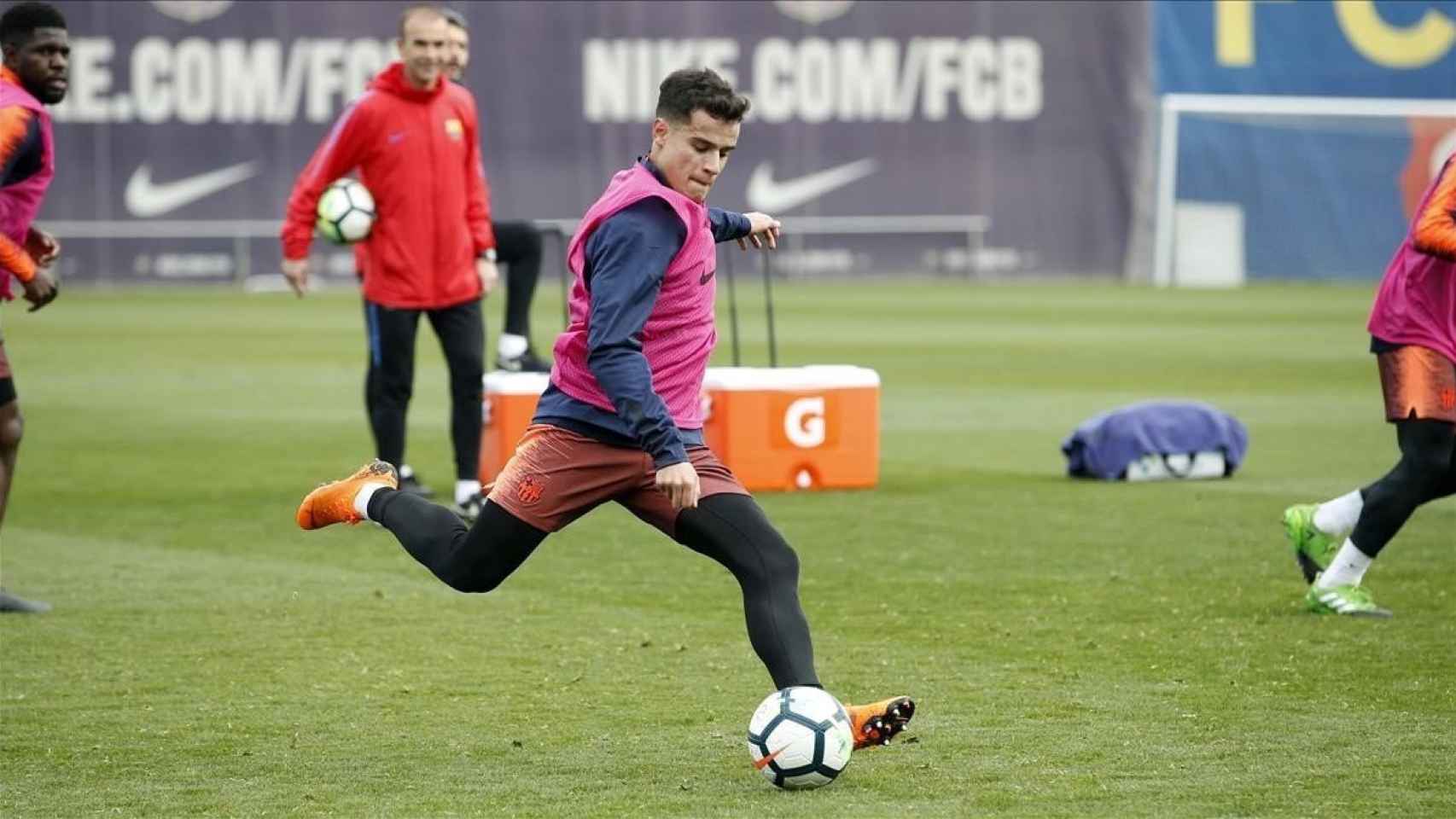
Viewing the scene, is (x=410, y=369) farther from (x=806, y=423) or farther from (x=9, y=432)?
(x=9, y=432)

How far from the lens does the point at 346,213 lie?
37.5 ft

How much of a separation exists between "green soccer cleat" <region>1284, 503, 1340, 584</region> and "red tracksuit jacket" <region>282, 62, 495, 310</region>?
433cm

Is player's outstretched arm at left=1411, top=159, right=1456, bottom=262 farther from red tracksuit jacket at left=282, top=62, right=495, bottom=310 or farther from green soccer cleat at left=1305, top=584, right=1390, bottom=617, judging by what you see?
red tracksuit jacket at left=282, top=62, right=495, bottom=310

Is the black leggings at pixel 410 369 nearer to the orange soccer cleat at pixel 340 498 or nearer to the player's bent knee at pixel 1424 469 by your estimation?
the orange soccer cleat at pixel 340 498

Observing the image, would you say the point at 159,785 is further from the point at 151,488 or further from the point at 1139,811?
the point at 151,488

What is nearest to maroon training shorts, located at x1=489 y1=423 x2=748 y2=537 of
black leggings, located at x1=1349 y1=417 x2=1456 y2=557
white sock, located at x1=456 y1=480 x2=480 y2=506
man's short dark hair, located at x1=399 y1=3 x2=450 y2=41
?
black leggings, located at x1=1349 y1=417 x2=1456 y2=557

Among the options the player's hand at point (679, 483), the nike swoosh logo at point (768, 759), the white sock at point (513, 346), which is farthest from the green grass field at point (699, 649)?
the white sock at point (513, 346)

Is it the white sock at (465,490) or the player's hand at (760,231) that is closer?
the player's hand at (760,231)

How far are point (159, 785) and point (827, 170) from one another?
1198 inches

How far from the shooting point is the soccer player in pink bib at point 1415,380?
8031 mm

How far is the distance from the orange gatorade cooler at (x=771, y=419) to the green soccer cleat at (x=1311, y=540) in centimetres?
393

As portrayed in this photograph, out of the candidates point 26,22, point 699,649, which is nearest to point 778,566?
point 699,649

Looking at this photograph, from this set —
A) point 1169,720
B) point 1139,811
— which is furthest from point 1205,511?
point 1139,811

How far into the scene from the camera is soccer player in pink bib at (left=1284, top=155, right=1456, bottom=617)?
316 inches
